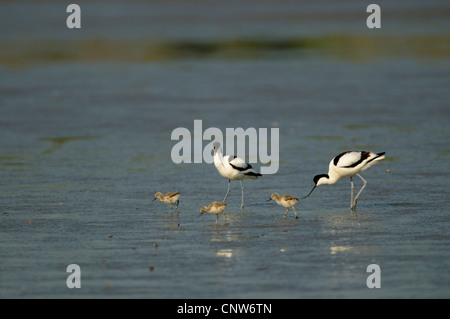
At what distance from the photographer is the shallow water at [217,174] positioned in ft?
30.3

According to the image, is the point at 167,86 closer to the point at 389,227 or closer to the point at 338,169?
the point at 338,169

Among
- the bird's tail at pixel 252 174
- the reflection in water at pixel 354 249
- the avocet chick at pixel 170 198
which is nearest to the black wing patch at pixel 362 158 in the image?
the bird's tail at pixel 252 174

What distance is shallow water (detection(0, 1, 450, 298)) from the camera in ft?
30.3

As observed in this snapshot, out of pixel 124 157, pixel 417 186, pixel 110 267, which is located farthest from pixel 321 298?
pixel 124 157

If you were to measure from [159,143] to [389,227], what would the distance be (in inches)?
325

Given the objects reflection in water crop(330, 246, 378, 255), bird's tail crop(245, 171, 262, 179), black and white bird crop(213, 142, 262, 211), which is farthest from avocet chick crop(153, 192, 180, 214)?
reflection in water crop(330, 246, 378, 255)

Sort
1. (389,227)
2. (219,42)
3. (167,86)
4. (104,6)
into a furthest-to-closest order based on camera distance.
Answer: (104,6), (219,42), (167,86), (389,227)

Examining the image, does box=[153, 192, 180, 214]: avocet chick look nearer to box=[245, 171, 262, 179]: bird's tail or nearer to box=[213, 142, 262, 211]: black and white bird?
box=[213, 142, 262, 211]: black and white bird

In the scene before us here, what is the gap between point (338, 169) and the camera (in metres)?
12.9

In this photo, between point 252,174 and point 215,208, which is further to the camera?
point 252,174

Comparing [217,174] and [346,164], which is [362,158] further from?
[217,174]

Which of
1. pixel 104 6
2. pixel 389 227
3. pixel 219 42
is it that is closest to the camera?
pixel 389 227

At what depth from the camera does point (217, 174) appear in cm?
1568

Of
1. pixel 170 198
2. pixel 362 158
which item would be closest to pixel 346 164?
pixel 362 158
